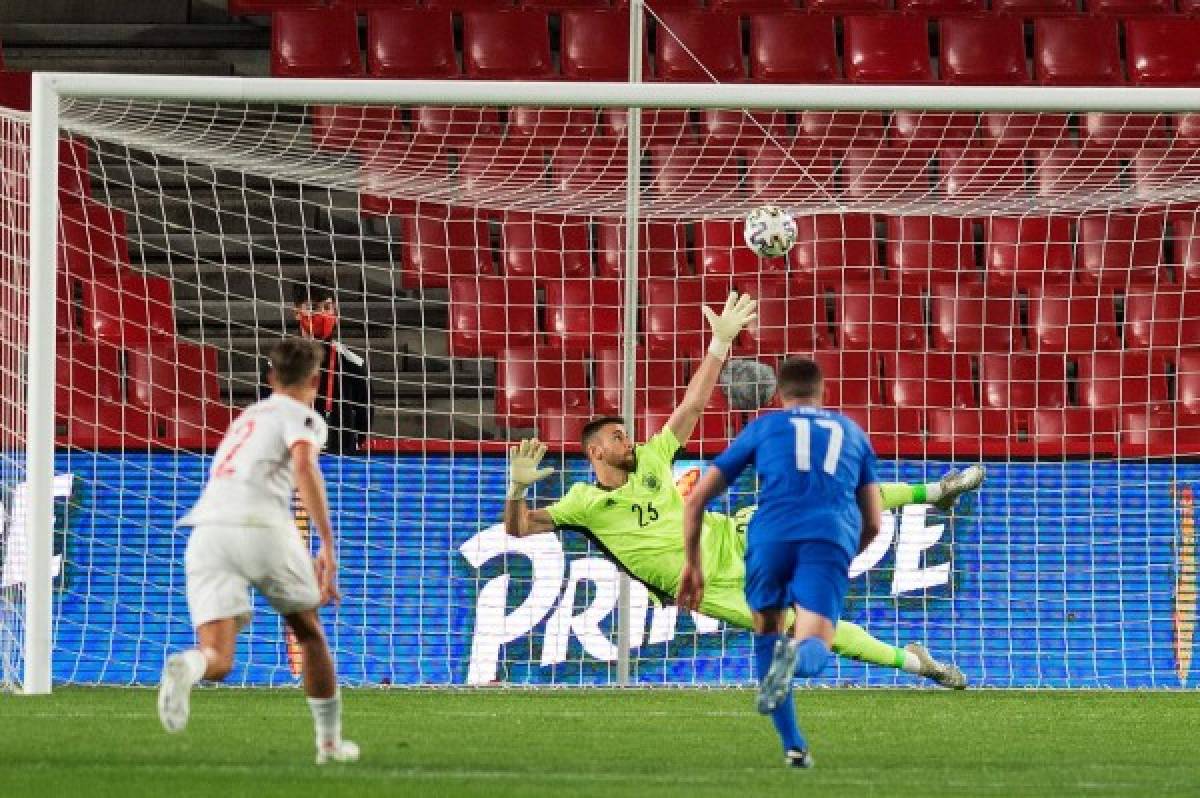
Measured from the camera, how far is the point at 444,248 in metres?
15.2

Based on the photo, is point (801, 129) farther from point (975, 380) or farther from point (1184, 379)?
point (1184, 379)

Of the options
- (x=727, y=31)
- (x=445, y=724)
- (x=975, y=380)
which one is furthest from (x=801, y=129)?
(x=445, y=724)

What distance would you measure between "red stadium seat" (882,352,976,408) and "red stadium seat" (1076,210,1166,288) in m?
1.43

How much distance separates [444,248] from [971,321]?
146 inches

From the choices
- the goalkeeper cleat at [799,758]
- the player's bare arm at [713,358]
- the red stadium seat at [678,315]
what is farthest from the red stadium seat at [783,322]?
the goalkeeper cleat at [799,758]

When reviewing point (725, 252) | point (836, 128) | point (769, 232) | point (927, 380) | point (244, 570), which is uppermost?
point (836, 128)

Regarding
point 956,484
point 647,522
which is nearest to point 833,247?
point 647,522

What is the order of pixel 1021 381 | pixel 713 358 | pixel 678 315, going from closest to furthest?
pixel 713 358 → pixel 1021 381 → pixel 678 315

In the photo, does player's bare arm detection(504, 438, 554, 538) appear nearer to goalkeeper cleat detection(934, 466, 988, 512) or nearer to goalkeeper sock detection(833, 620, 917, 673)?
goalkeeper sock detection(833, 620, 917, 673)

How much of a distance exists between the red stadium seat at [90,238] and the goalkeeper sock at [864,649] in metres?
6.03

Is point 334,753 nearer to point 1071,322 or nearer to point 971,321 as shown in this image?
point 971,321

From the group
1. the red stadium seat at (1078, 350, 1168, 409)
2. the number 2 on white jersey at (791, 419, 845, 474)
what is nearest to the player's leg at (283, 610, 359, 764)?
the number 2 on white jersey at (791, 419, 845, 474)

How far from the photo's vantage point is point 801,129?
16203 millimetres

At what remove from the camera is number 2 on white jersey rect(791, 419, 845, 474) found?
296 inches
